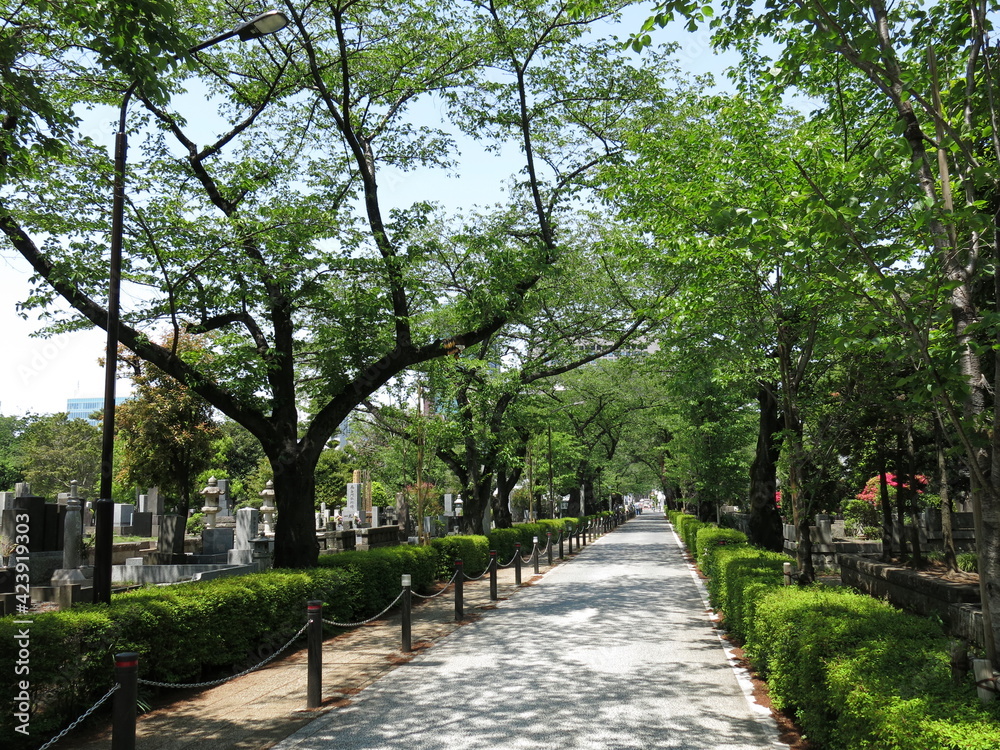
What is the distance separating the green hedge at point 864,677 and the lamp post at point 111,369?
6.86 metres

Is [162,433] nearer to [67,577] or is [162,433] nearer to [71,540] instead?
[71,540]

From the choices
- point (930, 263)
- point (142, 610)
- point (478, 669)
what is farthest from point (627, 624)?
point (930, 263)

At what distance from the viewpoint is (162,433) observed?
30.5 meters

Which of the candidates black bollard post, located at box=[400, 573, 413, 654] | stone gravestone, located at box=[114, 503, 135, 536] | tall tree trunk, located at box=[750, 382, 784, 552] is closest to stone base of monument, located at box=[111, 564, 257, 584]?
black bollard post, located at box=[400, 573, 413, 654]

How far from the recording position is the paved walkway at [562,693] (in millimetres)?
6230

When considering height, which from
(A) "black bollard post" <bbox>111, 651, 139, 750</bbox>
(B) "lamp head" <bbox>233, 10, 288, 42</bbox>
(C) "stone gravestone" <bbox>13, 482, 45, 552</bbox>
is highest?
(B) "lamp head" <bbox>233, 10, 288, 42</bbox>

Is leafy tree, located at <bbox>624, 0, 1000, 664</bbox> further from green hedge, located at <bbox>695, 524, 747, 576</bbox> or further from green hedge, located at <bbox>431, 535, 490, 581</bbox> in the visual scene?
green hedge, located at <bbox>431, 535, 490, 581</bbox>

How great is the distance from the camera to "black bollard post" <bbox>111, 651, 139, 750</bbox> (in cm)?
466

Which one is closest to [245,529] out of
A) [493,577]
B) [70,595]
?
[70,595]

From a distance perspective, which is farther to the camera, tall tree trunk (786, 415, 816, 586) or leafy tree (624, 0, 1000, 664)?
tall tree trunk (786, 415, 816, 586)

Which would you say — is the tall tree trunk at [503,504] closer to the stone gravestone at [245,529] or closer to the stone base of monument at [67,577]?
the stone gravestone at [245,529]

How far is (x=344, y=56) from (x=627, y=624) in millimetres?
10644

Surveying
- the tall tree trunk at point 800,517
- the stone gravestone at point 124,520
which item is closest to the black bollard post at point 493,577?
the tall tree trunk at point 800,517

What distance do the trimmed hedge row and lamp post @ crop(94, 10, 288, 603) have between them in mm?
6867
